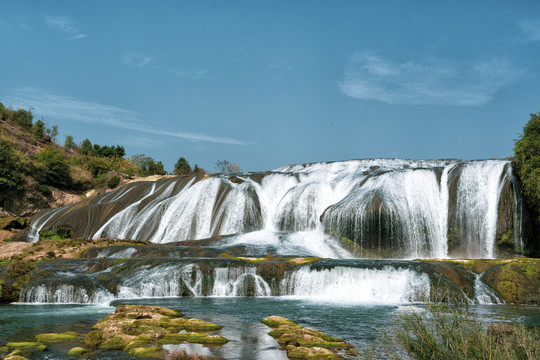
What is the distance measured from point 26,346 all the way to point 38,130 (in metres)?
80.7

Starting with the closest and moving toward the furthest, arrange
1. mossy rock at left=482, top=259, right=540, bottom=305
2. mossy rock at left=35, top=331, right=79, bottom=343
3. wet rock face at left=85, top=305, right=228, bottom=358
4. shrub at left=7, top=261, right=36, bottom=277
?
wet rock face at left=85, top=305, right=228, bottom=358 < mossy rock at left=35, top=331, right=79, bottom=343 < mossy rock at left=482, top=259, right=540, bottom=305 < shrub at left=7, top=261, right=36, bottom=277

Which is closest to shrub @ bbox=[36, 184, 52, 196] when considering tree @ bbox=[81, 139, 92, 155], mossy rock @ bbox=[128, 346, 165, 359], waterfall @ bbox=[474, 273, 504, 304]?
tree @ bbox=[81, 139, 92, 155]

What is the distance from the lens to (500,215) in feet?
96.9

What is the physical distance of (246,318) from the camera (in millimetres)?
13664

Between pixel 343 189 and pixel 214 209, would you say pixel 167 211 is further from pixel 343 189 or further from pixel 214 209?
pixel 343 189

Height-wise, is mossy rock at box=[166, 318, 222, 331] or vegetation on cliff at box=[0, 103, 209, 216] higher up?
vegetation on cliff at box=[0, 103, 209, 216]

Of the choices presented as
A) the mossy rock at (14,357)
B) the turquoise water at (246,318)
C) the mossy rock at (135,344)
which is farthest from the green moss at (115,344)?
the mossy rock at (14,357)

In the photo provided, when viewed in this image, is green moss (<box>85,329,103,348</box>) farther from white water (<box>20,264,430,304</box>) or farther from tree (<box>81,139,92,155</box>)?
tree (<box>81,139,92,155</box>)

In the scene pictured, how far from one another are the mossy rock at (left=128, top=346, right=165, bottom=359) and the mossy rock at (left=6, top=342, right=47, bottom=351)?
78.0 inches

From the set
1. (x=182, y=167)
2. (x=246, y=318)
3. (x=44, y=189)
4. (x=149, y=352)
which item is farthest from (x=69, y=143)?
(x=149, y=352)

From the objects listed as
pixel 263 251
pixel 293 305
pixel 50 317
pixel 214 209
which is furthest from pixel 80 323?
pixel 214 209

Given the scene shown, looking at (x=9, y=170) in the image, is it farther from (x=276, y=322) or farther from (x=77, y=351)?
(x=77, y=351)

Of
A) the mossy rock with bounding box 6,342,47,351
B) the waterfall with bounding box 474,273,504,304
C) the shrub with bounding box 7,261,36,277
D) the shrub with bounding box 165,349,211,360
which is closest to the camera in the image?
the shrub with bounding box 165,349,211,360

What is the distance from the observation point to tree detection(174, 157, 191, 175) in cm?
8131
